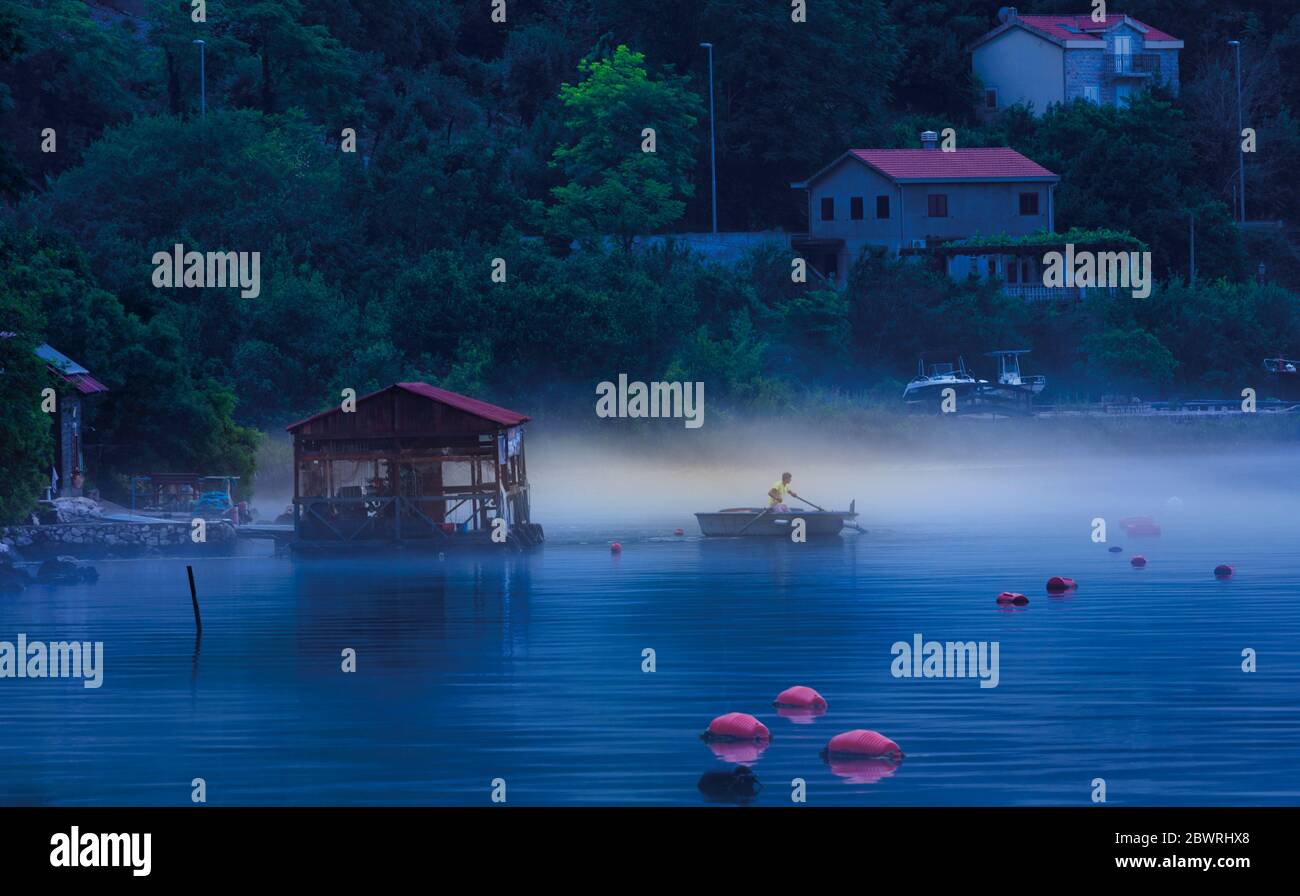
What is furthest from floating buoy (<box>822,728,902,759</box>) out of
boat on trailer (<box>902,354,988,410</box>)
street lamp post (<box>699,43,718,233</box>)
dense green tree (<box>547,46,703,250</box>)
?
street lamp post (<box>699,43,718,233</box>)

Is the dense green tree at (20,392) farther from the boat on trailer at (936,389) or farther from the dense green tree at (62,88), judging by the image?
the dense green tree at (62,88)

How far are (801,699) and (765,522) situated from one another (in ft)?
103

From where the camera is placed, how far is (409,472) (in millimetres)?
64562

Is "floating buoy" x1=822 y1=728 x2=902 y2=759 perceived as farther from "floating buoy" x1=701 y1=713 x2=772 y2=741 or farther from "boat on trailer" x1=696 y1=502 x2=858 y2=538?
"boat on trailer" x1=696 y1=502 x2=858 y2=538

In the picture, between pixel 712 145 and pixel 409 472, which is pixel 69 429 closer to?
pixel 409 472

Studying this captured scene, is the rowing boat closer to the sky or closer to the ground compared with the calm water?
closer to the sky

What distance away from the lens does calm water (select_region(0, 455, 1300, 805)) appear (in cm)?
2691

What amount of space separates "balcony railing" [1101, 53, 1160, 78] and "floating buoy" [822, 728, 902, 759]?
361ft

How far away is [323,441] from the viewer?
62688 millimetres

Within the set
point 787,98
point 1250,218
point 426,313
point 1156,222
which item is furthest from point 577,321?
point 1250,218

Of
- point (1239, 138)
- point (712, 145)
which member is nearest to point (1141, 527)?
point (712, 145)

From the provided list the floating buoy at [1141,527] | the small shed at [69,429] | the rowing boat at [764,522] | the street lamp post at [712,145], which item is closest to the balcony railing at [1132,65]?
the street lamp post at [712,145]
